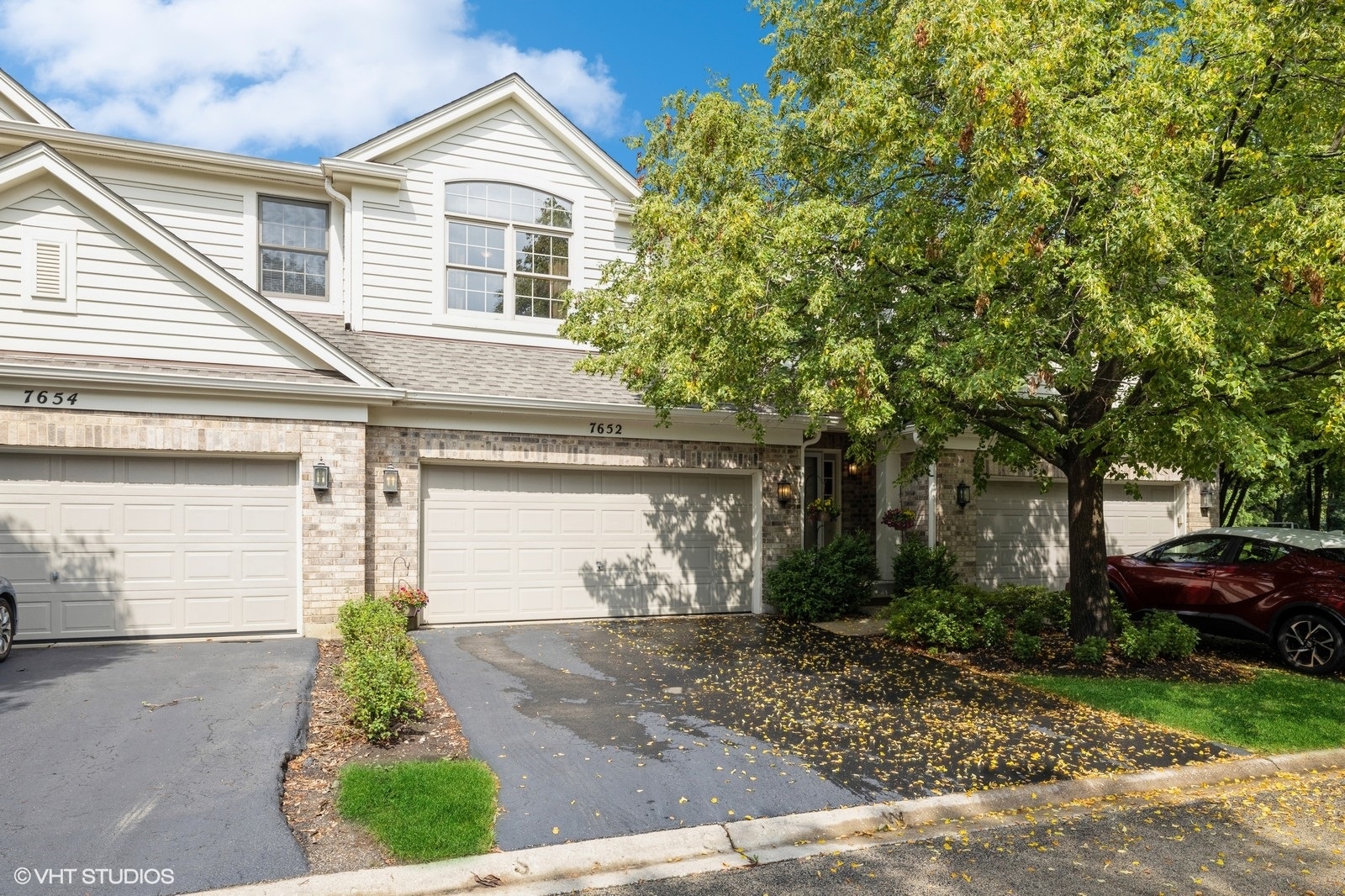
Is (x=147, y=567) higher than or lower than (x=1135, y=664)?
higher

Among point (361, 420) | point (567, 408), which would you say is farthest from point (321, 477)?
point (567, 408)

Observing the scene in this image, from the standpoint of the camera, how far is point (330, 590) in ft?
35.4

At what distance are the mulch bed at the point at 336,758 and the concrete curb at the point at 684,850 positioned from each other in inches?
8.5

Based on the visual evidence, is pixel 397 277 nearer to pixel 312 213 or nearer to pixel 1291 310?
pixel 312 213

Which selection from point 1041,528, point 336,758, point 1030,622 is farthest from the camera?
point 1041,528

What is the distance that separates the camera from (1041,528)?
16.5 m

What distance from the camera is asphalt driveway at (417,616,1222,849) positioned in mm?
5902

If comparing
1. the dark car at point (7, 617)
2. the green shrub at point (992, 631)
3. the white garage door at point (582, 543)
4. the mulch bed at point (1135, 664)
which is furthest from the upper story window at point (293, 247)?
the green shrub at point (992, 631)

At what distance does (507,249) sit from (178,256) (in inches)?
201

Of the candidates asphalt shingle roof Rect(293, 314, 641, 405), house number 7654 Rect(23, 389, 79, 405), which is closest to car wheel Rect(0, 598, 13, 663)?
house number 7654 Rect(23, 389, 79, 405)

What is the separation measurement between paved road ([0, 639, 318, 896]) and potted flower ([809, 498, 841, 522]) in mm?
8786

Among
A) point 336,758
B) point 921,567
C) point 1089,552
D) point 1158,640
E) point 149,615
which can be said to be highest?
point 1089,552

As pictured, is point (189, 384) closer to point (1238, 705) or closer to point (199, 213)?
point (199, 213)

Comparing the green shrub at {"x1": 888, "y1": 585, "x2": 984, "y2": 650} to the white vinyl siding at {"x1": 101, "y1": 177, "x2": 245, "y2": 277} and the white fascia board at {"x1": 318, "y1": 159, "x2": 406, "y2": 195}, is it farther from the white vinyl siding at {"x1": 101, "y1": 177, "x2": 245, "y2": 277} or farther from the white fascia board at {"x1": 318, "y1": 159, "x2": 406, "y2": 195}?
the white vinyl siding at {"x1": 101, "y1": 177, "x2": 245, "y2": 277}
